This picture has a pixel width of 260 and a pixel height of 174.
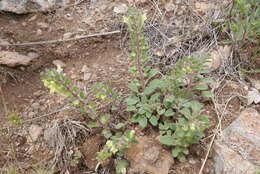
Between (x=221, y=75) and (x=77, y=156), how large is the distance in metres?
1.57

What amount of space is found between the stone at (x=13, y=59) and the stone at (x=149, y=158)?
1.47m

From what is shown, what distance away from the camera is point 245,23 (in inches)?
111

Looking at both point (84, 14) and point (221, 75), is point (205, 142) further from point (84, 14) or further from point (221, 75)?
point (84, 14)

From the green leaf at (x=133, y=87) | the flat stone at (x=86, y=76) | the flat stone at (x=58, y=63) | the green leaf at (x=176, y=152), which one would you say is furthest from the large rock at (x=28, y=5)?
the green leaf at (x=176, y=152)

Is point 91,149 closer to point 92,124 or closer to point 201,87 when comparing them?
point 92,124

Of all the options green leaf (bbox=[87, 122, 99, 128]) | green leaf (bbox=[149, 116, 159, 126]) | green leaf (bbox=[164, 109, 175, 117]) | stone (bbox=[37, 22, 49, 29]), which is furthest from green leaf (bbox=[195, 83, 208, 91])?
stone (bbox=[37, 22, 49, 29])

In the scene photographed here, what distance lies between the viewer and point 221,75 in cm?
293

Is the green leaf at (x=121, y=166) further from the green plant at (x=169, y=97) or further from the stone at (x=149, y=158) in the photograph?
the green plant at (x=169, y=97)

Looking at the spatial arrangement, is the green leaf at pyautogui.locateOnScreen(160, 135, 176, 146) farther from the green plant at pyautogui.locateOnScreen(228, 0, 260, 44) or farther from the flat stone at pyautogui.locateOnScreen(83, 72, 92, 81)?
the green plant at pyautogui.locateOnScreen(228, 0, 260, 44)

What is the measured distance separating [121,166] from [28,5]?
2193mm

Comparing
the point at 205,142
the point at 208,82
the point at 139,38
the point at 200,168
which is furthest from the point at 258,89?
the point at 139,38

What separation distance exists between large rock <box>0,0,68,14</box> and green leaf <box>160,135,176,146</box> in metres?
2.10

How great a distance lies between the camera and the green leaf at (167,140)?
239 centimetres

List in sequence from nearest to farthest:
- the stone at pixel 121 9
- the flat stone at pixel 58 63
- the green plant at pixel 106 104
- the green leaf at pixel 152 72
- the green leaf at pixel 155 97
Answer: the green plant at pixel 106 104 → the green leaf at pixel 155 97 → the green leaf at pixel 152 72 → the flat stone at pixel 58 63 → the stone at pixel 121 9
